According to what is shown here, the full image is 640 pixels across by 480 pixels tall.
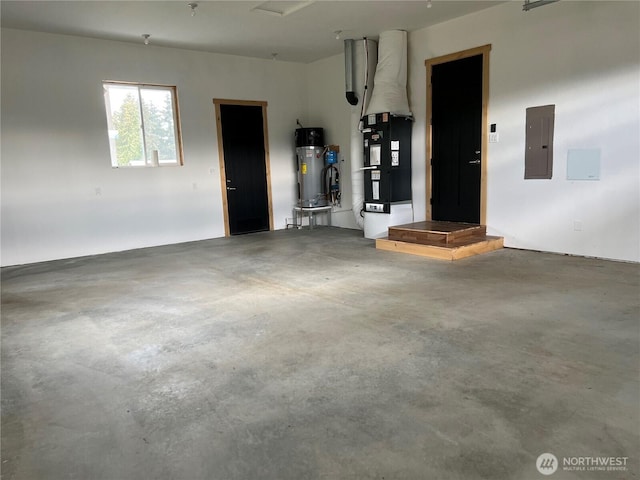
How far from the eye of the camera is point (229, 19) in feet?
19.4

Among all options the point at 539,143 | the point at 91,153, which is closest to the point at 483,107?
the point at 539,143

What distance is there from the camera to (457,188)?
659 cm

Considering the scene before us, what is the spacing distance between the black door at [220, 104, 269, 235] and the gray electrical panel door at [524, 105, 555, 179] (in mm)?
4701

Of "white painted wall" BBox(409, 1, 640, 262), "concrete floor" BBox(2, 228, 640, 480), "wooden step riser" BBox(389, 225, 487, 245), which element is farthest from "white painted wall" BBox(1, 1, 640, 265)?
"concrete floor" BBox(2, 228, 640, 480)

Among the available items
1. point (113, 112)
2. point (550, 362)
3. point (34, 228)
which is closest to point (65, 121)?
point (113, 112)

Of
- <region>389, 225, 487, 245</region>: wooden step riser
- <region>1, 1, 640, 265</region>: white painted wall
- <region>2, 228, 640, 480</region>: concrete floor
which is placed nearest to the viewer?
<region>2, 228, 640, 480</region>: concrete floor

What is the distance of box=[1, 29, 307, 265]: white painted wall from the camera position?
20.1 feet

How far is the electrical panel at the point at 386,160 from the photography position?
22.2 feet

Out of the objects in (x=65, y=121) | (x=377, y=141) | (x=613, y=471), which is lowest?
(x=613, y=471)

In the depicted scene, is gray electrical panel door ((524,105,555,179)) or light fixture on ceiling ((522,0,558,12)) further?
gray electrical panel door ((524,105,555,179))

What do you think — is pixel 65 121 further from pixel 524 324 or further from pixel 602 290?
pixel 602 290

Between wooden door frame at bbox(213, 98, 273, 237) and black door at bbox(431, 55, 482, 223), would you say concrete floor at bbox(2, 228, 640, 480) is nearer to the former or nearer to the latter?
black door at bbox(431, 55, 482, 223)

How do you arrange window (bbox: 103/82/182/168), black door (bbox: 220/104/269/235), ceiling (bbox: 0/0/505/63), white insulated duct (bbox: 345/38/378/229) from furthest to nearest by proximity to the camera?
1. black door (bbox: 220/104/269/235)
2. white insulated duct (bbox: 345/38/378/229)
3. window (bbox: 103/82/182/168)
4. ceiling (bbox: 0/0/505/63)

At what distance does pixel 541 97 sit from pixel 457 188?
63.6 inches
